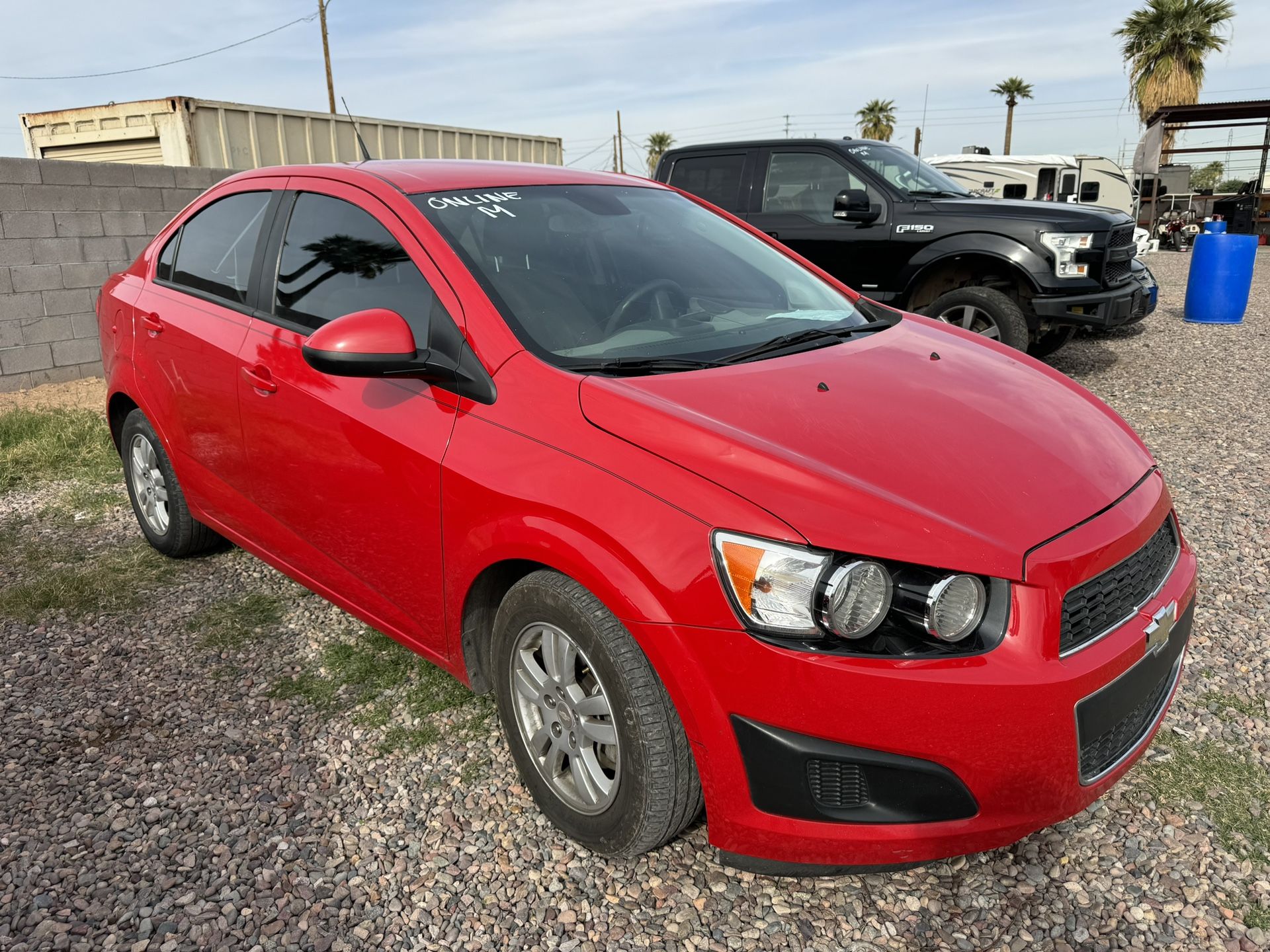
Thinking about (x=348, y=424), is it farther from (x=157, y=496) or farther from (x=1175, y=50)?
(x=1175, y=50)

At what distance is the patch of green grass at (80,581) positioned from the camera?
400cm

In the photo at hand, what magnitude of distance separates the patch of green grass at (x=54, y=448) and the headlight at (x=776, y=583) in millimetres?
5274

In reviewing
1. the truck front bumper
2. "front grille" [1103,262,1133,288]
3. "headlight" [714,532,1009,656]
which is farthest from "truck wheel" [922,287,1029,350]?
"headlight" [714,532,1009,656]

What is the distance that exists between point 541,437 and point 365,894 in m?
1.23

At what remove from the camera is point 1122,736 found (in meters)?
2.17

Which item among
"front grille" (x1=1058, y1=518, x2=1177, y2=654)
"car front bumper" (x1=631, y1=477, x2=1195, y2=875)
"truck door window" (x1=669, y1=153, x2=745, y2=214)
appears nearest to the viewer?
"car front bumper" (x1=631, y1=477, x2=1195, y2=875)

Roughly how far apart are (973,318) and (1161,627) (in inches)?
222

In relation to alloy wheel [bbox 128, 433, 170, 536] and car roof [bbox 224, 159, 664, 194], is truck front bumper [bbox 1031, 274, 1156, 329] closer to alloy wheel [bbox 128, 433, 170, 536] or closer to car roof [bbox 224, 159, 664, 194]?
car roof [bbox 224, 159, 664, 194]

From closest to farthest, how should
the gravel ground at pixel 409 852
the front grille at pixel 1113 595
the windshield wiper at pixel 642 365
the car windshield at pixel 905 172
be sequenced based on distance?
the front grille at pixel 1113 595 → the gravel ground at pixel 409 852 → the windshield wiper at pixel 642 365 → the car windshield at pixel 905 172

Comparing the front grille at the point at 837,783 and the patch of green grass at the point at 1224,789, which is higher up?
the front grille at the point at 837,783

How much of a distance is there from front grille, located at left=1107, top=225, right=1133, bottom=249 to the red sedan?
4802 millimetres

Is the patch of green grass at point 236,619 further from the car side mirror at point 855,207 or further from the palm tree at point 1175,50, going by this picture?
the palm tree at point 1175,50

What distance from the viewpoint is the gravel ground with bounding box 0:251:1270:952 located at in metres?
2.21

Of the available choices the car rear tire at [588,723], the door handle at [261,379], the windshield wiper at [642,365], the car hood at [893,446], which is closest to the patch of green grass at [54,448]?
the door handle at [261,379]
